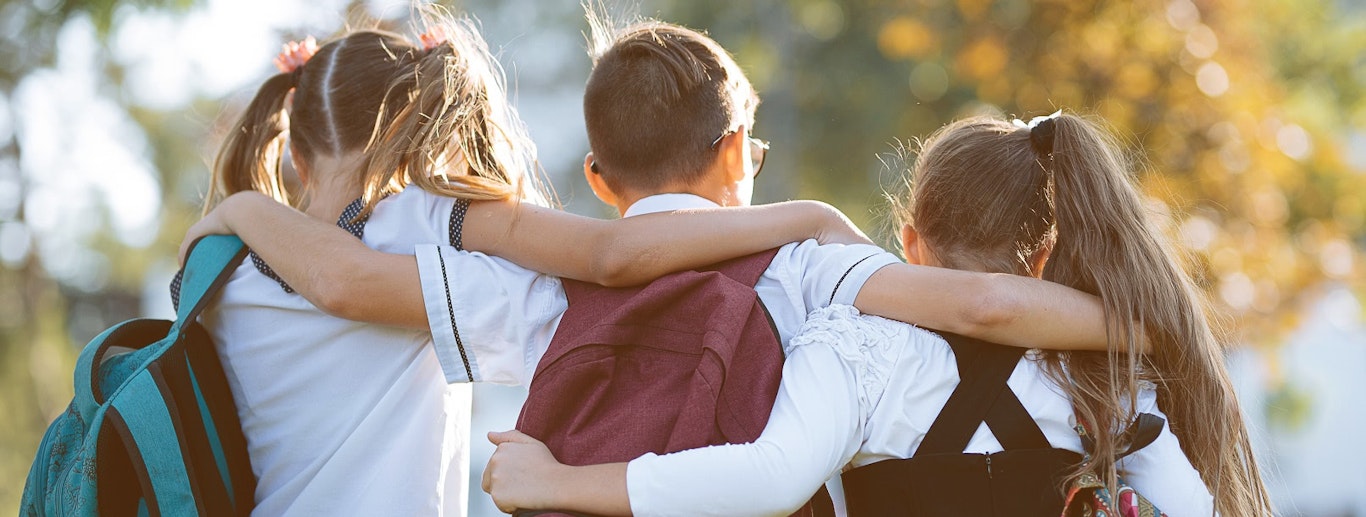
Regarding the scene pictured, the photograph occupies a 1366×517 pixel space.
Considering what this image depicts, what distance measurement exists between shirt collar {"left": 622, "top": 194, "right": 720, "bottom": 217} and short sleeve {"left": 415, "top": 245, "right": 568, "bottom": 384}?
196mm

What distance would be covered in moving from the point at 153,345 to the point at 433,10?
2.93 ft

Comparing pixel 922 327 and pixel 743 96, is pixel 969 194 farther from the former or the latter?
pixel 743 96

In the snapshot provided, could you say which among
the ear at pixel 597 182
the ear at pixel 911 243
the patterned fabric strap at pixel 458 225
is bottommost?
the patterned fabric strap at pixel 458 225

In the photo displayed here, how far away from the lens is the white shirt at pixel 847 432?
1776mm

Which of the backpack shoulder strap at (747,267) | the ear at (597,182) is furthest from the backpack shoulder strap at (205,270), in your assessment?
the backpack shoulder strap at (747,267)

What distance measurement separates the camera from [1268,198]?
19.9 ft

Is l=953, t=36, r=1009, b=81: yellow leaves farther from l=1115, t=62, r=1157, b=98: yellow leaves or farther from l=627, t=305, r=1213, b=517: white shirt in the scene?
l=627, t=305, r=1213, b=517: white shirt

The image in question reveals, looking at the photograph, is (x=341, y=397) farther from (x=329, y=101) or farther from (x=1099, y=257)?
(x=1099, y=257)

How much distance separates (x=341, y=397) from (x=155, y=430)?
34cm

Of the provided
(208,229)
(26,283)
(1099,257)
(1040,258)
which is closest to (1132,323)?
(1099,257)

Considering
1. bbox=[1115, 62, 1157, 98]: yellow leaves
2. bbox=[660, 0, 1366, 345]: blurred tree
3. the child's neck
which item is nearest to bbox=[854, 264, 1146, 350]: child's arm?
the child's neck

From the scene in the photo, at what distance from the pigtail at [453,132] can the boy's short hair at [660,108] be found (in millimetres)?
209

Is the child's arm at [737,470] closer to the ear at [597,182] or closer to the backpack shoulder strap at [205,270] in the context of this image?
the ear at [597,182]

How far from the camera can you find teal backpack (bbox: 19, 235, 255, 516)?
200 centimetres
